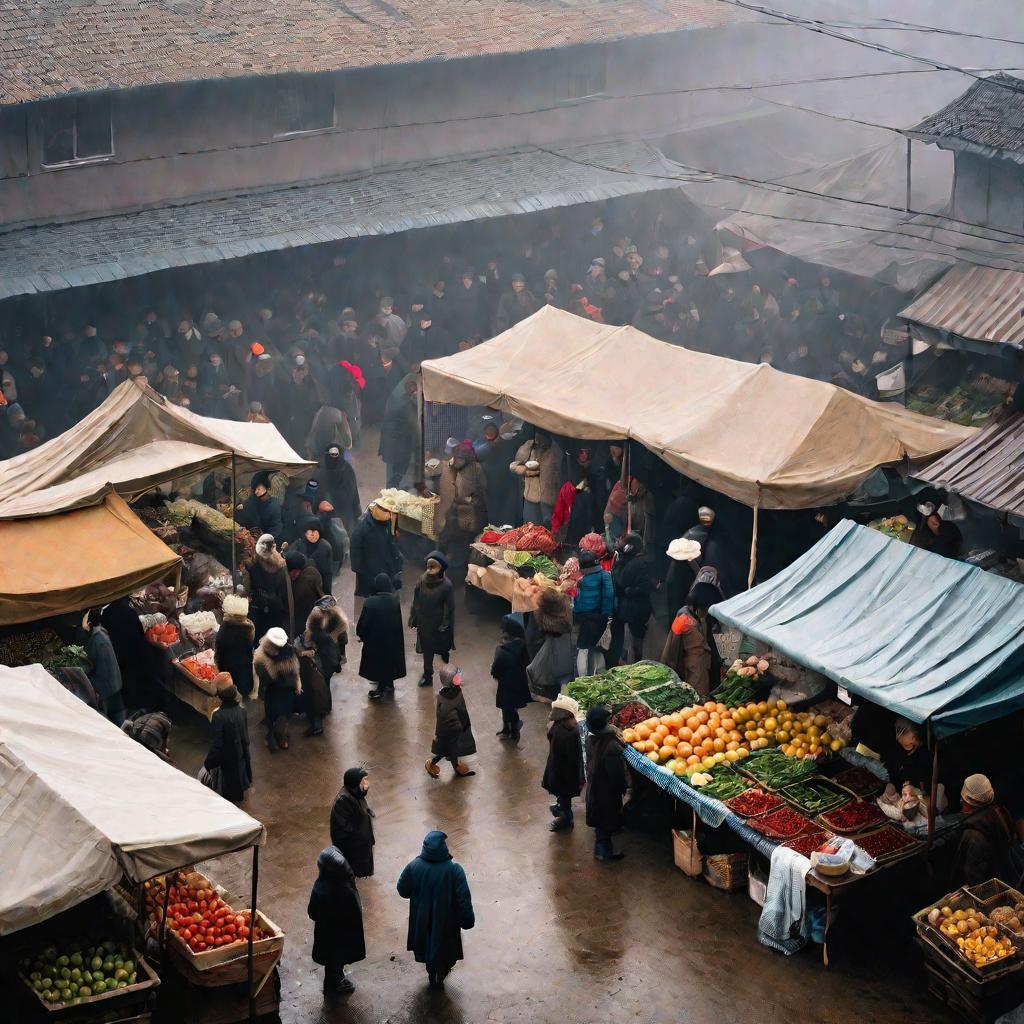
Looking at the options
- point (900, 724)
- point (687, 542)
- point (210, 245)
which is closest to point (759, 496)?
point (687, 542)

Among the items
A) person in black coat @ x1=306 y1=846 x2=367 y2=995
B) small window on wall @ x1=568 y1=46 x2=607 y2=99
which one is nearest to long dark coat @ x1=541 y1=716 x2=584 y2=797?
person in black coat @ x1=306 y1=846 x2=367 y2=995

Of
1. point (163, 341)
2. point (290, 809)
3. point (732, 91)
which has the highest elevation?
point (732, 91)

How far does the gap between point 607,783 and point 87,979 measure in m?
4.28

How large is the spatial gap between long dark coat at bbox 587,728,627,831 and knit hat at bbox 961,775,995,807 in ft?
8.53

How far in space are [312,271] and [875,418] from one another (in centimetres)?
1100

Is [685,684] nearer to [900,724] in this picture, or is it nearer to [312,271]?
[900,724]

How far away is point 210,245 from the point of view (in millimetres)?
20734

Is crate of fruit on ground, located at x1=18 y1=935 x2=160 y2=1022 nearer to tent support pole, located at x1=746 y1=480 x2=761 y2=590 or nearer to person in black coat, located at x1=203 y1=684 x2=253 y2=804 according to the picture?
person in black coat, located at x1=203 y1=684 x2=253 y2=804

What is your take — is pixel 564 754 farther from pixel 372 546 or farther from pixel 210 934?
pixel 372 546

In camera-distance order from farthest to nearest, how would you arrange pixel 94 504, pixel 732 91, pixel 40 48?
pixel 732 91 < pixel 40 48 < pixel 94 504

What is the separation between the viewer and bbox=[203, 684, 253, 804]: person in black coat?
12000mm

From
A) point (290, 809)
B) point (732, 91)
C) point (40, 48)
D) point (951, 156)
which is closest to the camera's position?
point (290, 809)

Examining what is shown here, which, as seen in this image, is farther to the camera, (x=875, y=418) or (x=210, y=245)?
(x=210, y=245)

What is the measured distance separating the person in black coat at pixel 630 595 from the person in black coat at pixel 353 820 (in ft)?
13.7
